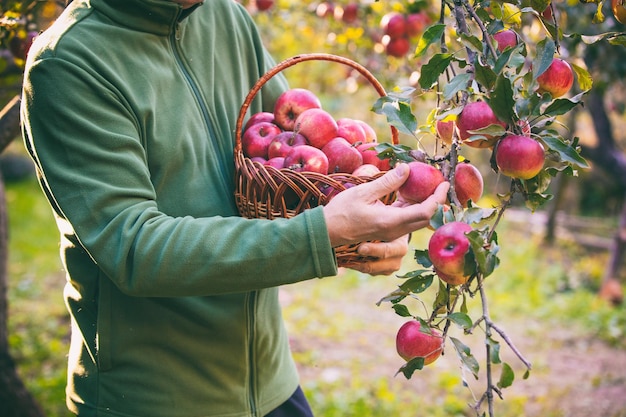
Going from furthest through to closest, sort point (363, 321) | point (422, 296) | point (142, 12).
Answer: point (422, 296)
point (363, 321)
point (142, 12)

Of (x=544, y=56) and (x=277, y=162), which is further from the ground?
(x=544, y=56)

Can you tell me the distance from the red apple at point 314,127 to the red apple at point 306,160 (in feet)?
0.35

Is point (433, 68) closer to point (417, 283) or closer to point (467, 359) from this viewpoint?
point (417, 283)

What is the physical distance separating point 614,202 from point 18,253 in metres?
6.86

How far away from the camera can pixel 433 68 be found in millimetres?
1071

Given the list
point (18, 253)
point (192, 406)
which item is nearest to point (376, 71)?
point (192, 406)

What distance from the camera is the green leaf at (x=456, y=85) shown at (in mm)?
992

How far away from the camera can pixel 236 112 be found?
1.47 metres

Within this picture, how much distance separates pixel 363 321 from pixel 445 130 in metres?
3.46

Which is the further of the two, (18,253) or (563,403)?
(18,253)

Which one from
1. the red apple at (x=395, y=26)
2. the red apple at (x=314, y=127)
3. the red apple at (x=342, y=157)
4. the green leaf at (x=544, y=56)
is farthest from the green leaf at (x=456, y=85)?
the red apple at (x=395, y=26)

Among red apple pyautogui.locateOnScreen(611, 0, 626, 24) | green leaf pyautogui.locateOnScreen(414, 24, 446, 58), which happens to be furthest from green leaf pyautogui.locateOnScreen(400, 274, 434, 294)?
red apple pyautogui.locateOnScreen(611, 0, 626, 24)

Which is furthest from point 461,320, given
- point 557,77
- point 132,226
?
point 132,226

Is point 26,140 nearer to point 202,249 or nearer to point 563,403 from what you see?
point 202,249
